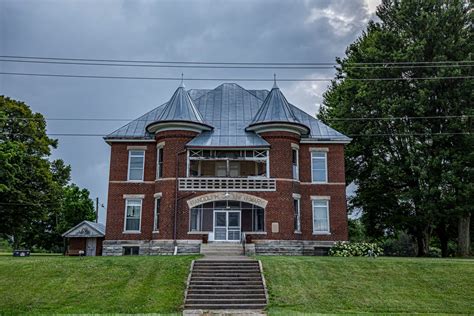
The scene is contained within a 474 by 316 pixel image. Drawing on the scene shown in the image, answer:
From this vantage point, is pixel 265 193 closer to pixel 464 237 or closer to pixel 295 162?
pixel 295 162

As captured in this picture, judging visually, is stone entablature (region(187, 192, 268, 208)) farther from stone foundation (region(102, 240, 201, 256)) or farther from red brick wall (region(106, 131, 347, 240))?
stone foundation (region(102, 240, 201, 256))

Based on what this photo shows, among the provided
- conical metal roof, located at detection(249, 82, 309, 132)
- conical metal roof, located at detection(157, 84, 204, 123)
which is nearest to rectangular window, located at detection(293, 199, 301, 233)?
conical metal roof, located at detection(249, 82, 309, 132)

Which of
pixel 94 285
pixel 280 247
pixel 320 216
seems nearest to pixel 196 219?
pixel 280 247

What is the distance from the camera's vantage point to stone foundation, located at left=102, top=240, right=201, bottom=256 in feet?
94.4

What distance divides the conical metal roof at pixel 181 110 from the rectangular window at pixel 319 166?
808 cm

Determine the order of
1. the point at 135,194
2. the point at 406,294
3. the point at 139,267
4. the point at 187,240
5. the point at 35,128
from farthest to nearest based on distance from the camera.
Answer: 1. the point at 35,128
2. the point at 135,194
3. the point at 187,240
4. the point at 139,267
5. the point at 406,294

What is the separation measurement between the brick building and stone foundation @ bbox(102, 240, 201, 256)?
0.06 metres

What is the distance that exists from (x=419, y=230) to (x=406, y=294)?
20.1m

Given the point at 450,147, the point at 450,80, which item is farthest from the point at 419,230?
the point at 450,80

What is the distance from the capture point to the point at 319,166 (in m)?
32.2

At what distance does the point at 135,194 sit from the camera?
31469 millimetres

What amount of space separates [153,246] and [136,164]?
588cm

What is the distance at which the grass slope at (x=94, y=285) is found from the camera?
56.2ft

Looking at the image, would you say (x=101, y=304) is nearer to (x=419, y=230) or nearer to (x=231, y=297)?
(x=231, y=297)
